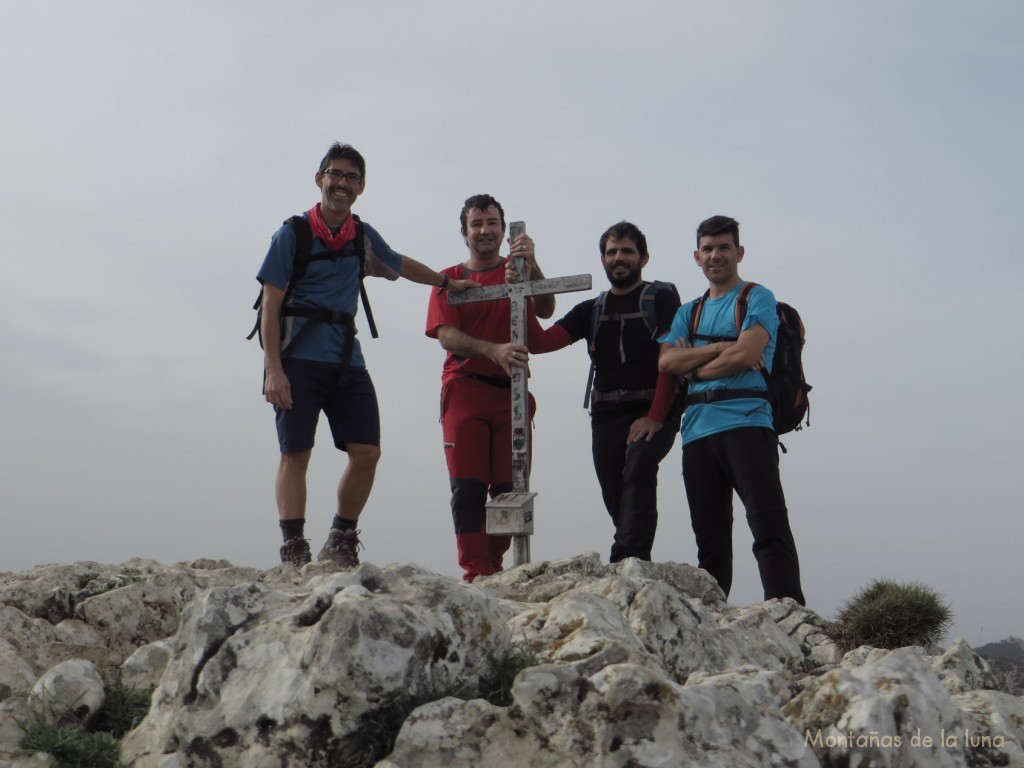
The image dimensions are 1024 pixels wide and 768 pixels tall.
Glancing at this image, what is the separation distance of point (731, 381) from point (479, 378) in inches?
110

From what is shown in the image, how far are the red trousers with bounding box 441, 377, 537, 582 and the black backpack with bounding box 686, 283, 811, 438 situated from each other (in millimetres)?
2220

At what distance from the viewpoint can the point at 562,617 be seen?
16.0 ft

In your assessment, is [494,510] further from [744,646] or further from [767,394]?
[744,646]

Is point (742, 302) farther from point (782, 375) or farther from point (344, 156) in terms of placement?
point (344, 156)

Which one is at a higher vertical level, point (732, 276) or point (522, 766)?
point (732, 276)

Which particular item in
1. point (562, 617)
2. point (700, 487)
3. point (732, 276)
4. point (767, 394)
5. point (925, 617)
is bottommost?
point (925, 617)

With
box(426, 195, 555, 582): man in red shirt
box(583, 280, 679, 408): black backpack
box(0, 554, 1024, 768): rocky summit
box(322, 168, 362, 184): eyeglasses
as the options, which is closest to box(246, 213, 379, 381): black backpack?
box(322, 168, 362, 184): eyeglasses

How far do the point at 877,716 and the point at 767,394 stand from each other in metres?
4.61

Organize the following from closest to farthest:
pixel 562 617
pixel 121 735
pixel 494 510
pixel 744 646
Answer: pixel 121 735
pixel 562 617
pixel 744 646
pixel 494 510

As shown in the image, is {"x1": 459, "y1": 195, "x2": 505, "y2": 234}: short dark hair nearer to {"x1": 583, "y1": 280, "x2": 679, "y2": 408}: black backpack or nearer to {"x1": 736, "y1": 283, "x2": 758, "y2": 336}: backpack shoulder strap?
{"x1": 583, "y1": 280, "x2": 679, "y2": 408}: black backpack

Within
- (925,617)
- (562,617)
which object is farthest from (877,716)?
(925,617)

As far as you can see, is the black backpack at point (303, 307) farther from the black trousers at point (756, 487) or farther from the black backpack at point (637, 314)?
the black trousers at point (756, 487)

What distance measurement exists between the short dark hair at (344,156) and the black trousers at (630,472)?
3.17m

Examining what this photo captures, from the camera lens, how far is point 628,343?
9.38 metres
